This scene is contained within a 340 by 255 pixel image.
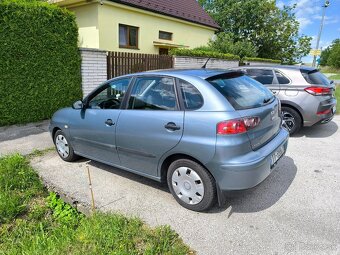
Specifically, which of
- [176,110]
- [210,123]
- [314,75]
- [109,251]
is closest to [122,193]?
[109,251]

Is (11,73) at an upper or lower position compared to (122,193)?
upper

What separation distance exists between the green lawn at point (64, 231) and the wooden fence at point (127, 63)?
524 cm

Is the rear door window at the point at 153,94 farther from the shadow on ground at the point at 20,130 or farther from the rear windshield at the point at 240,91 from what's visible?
the shadow on ground at the point at 20,130

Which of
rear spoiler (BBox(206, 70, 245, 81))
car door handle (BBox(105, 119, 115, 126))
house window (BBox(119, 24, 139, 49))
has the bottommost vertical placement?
car door handle (BBox(105, 119, 115, 126))

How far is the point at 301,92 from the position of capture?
5414mm

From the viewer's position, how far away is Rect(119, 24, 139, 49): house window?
473 inches

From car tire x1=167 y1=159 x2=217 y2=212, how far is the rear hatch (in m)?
0.62

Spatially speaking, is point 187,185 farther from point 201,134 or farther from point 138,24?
point 138,24

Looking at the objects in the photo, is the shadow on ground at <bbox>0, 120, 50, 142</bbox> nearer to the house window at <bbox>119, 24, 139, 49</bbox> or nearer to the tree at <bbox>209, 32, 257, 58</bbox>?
the house window at <bbox>119, 24, 139, 49</bbox>

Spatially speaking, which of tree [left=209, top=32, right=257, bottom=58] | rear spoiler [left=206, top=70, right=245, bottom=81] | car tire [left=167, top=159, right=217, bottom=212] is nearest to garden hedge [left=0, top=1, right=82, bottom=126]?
car tire [left=167, top=159, right=217, bottom=212]

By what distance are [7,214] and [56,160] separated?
1627mm

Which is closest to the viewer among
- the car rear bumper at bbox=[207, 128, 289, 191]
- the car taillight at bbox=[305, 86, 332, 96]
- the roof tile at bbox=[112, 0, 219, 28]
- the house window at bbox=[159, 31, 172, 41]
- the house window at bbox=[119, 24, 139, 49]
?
the car rear bumper at bbox=[207, 128, 289, 191]

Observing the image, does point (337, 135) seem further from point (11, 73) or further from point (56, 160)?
point (11, 73)

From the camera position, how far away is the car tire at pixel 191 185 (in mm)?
2777
